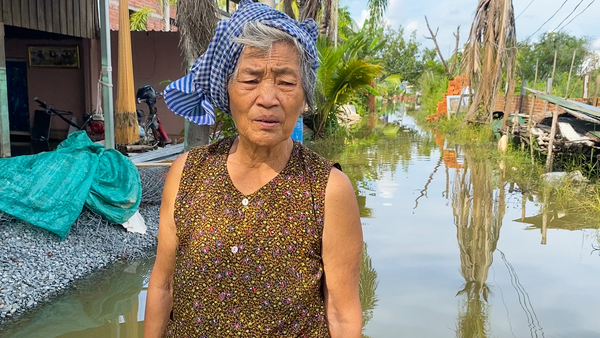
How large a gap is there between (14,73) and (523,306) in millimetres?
11622

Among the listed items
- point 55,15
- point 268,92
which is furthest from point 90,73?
point 268,92

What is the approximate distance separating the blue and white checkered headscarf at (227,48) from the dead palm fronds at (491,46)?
1261 centimetres

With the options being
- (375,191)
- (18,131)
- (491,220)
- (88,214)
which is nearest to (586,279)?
(491,220)

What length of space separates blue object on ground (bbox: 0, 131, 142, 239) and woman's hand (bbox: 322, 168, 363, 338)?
11.6 ft

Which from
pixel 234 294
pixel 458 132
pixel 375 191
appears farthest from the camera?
pixel 458 132

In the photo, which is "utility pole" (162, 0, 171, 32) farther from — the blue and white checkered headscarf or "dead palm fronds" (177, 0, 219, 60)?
the blue and white checkered headscarf

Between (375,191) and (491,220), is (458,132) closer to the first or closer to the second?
(375,191)

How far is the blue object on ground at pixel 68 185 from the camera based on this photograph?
4.12m

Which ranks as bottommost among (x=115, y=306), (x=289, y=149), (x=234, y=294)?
(x=115, y=306)

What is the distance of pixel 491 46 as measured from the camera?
12.9 metres

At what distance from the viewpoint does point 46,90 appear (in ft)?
35.9

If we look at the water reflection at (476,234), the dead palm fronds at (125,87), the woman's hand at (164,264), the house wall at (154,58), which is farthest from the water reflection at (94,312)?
the house wall at (154,58)

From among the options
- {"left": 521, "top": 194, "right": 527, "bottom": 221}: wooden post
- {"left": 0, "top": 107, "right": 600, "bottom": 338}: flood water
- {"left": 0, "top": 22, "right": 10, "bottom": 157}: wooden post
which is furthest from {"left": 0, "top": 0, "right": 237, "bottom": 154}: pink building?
{"left": 521, "top": 194, "right": 527, "bottom": 221}: wooden post

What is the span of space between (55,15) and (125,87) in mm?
4576
